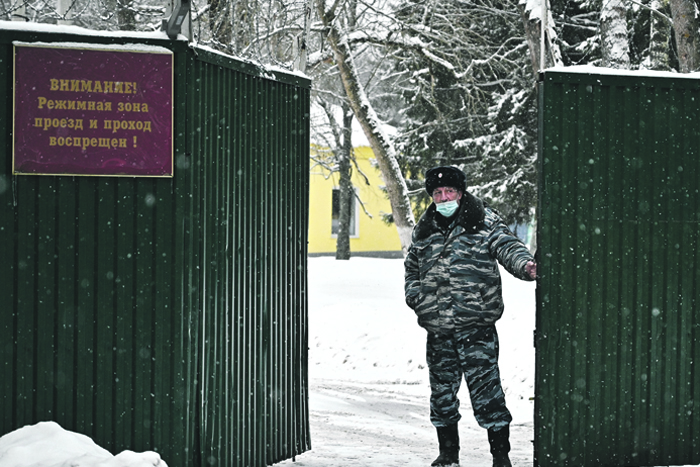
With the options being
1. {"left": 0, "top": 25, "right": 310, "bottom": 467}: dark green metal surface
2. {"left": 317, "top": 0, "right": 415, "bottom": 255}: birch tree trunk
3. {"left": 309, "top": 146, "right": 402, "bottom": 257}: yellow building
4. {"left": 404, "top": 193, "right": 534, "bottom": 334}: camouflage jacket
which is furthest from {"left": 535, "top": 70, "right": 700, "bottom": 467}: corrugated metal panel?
{"left": 309, "top": 146, "right": 402, "bottom": 257}: yellow building

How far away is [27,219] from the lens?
4.64 meters

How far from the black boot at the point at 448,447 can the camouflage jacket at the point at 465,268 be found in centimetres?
67

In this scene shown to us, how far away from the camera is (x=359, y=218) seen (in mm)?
34875

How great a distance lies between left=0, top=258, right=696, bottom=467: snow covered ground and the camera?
4516 millimetres

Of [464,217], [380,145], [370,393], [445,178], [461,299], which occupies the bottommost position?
[370,393]

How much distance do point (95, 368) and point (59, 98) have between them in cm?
148

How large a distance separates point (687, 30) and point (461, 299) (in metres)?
6.58

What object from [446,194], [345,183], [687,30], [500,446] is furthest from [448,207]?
[345,183]

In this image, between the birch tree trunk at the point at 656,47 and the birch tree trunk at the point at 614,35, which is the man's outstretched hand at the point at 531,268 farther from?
the birch tree trunk at the point at 656,47

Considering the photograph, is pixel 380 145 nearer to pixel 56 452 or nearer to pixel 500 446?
pixel 500 446

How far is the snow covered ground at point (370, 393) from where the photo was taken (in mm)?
4516

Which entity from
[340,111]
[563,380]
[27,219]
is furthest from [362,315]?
[340,111]

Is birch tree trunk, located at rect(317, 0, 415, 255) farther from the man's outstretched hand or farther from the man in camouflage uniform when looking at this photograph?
the man's outstretched hand

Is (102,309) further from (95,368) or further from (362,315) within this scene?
(362,315)
